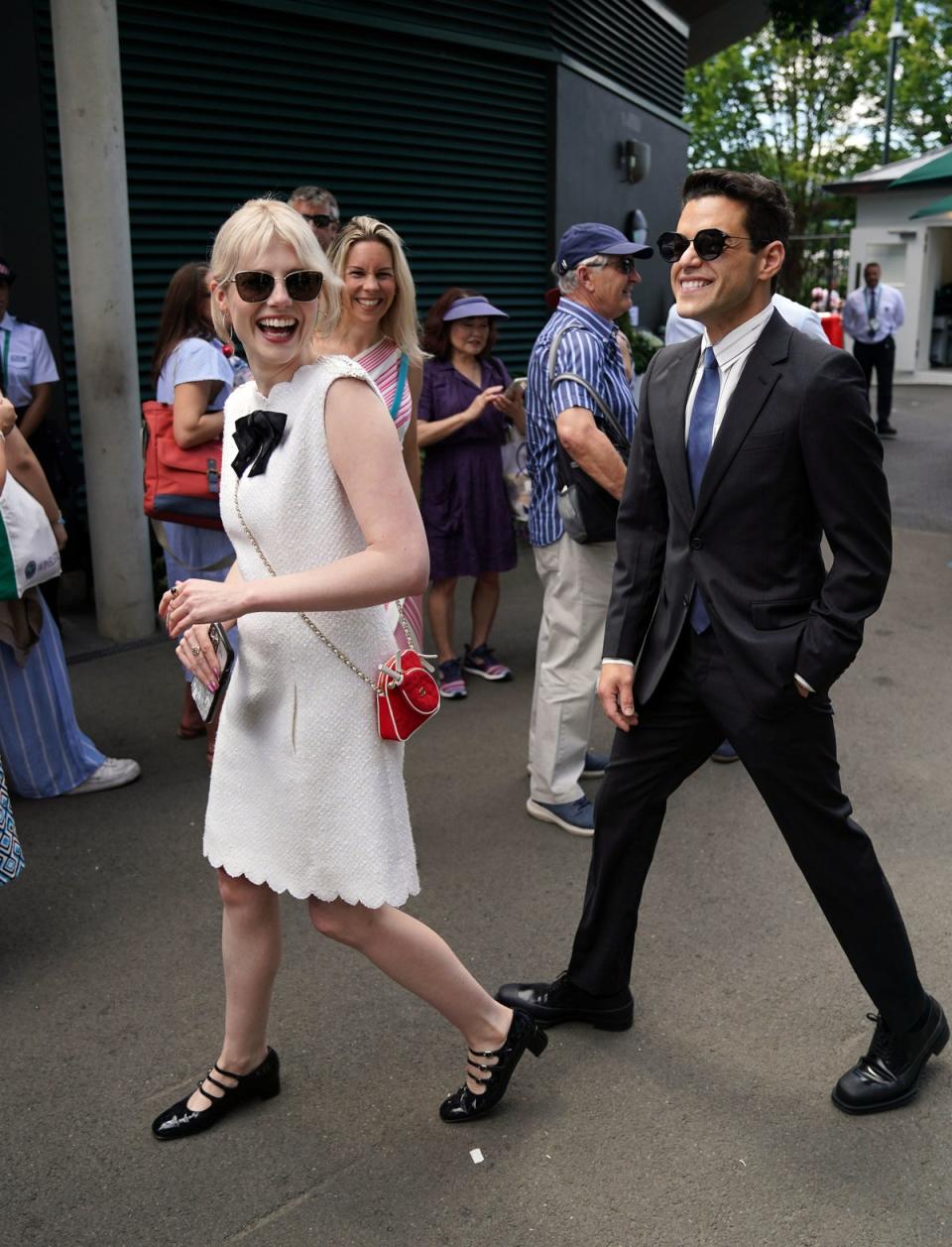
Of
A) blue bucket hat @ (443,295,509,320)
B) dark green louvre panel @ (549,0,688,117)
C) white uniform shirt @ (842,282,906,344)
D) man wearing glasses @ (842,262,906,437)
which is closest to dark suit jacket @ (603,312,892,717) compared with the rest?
blue bucket hat @ (443,295,509,320)

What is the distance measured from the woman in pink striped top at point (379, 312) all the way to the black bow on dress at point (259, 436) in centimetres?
155

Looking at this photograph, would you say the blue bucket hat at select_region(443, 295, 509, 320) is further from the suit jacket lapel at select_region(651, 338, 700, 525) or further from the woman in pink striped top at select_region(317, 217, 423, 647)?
the suit jacket lapel at select_region(651, 338, 700, 525)

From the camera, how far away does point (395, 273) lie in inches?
162

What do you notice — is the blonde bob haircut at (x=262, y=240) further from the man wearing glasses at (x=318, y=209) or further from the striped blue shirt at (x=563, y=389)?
the man wearing glasses at (x=318, y=209)

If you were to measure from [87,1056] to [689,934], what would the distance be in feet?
5.72

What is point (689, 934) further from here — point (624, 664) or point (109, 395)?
point (109, 395)

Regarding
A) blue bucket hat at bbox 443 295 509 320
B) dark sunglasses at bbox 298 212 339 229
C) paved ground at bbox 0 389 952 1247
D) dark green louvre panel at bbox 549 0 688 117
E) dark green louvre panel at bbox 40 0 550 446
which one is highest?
dark green louvre panel at bbox 549 0 688 117

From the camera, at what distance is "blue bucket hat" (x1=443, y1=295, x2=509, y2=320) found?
5.78 m

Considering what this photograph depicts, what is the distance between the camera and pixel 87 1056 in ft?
10.6

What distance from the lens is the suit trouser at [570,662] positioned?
450 centimetres

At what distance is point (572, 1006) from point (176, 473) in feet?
8.23

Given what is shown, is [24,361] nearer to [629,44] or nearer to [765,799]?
[765,799]

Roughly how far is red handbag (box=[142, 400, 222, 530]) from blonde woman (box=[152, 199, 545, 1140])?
200cm

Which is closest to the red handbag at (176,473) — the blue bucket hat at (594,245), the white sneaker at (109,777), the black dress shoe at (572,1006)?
the white sneaker at (109,777)
